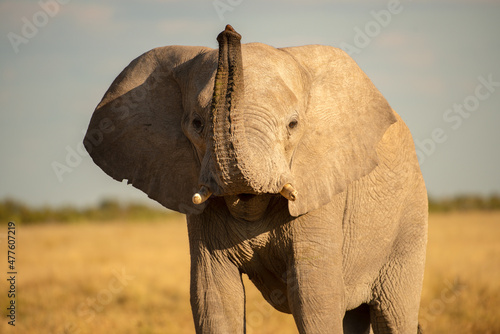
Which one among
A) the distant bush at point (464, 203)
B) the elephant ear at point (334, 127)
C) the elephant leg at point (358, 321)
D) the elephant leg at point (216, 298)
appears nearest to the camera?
the elephant ear at point (334, 127)

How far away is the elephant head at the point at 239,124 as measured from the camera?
3.85 m

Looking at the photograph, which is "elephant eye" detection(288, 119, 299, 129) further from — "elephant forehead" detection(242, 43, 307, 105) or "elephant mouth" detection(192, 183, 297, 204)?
"elephant mouth" detection(192, 183, 297, 204)

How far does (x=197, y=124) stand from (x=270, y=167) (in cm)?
59

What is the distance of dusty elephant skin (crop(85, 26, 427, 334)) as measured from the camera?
4.24 metres

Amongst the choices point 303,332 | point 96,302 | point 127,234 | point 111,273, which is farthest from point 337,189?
point 127,234

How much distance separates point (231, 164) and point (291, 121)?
1.91ft

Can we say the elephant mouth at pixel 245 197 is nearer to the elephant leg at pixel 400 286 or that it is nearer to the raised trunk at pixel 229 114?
the raised trunk at pixel 229 114

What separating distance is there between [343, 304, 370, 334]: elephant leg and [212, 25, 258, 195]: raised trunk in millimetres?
2612

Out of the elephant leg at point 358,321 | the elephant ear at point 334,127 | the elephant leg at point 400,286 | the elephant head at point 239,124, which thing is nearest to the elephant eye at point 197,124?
the elephant head at point 239,124

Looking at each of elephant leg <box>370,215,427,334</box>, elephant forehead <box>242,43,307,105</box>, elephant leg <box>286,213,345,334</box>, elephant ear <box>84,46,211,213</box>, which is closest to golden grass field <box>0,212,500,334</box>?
elephant leg <box>370,215,427,334</box>

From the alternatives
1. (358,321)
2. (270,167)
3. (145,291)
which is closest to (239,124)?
(270,167)

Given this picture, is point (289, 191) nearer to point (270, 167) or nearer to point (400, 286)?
point (270, 167)

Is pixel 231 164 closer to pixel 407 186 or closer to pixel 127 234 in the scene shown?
pixel 407 186

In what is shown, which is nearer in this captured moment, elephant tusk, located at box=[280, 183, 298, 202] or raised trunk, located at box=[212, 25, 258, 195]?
raised trunk, located at box=[212, 25, 258, 195]
